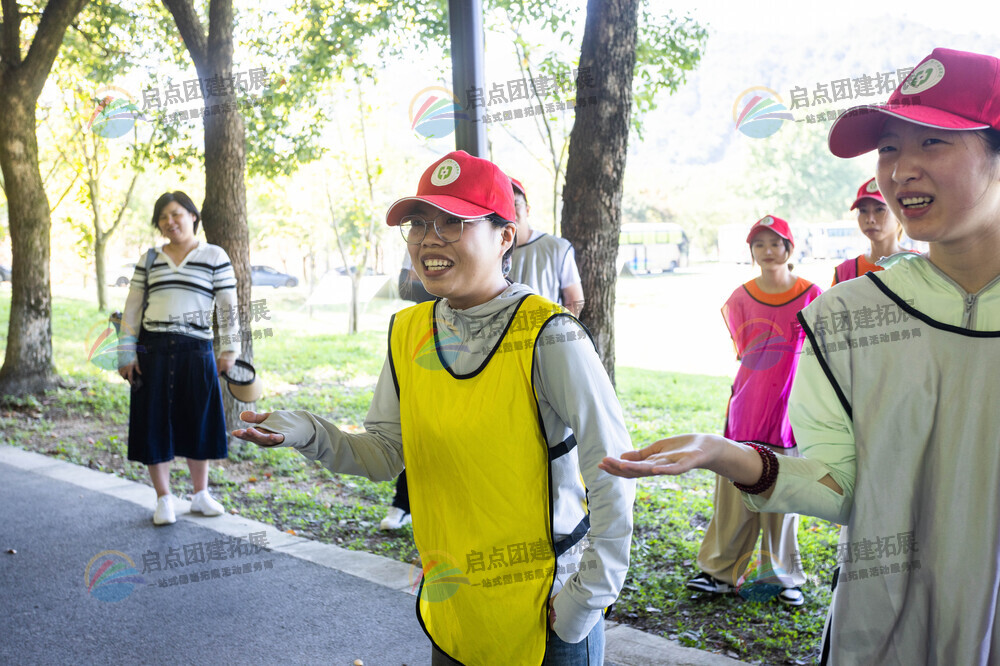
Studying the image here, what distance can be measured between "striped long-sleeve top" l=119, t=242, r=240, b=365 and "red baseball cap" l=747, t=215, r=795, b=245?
10.9ft

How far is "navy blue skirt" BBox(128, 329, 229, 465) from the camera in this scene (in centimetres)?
560

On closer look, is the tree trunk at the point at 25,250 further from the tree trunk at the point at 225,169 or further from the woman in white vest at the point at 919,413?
the woman in white vest at the point at 919,413

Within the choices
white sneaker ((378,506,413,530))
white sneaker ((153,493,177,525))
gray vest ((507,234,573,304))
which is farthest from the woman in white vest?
white sneaker ((153,493,177,525))

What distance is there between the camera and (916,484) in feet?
5.05

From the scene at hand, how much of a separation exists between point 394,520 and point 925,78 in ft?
15.1

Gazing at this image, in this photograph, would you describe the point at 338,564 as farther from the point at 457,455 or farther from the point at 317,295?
the point at 317,295

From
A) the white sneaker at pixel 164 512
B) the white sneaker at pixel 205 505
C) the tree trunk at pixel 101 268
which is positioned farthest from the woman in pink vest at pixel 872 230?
the tree trunk at pixel 101 268

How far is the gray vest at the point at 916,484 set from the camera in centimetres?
148

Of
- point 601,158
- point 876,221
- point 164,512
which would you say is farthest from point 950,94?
point 164,512

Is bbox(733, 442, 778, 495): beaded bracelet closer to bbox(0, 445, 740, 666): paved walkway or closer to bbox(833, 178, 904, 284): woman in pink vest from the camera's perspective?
bbox(0, 445, 740, 666): paved walkway

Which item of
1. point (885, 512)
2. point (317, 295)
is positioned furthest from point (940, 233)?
point (317, 295)

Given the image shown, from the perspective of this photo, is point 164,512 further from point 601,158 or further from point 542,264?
point 601,158

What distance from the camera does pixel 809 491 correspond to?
5.02 ft

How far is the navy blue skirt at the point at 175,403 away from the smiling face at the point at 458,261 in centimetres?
393
